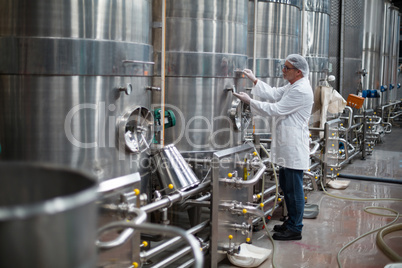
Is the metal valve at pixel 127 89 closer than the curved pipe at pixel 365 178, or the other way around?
the metal valve at pixel 127 89

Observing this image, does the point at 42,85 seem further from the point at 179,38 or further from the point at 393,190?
the point at 393,190

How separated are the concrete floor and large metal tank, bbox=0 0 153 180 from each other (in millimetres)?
1389

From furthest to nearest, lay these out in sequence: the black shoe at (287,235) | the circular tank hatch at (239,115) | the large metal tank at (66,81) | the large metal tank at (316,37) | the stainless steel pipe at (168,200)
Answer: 1. the large metal tank at (316,37)
2. the black shoe at (287,235)
3. the circular tank hatch at (239,115)
4. the stainless steel pipe at (168,200)
5. the large metal tank at (66,81)

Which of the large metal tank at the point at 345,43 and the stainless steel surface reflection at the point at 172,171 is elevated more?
the large metal tank at the point at 345,43

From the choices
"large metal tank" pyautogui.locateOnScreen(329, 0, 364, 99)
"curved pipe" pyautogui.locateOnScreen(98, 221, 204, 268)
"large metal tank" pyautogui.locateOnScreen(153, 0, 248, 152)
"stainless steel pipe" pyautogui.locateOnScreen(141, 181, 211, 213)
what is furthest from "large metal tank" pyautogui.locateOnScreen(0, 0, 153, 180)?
"large metal tank" pyautogui.locateOnScreen(329, 0, 364, 99)

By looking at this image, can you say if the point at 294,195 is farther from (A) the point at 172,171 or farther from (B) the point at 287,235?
(A) the point at 172,171

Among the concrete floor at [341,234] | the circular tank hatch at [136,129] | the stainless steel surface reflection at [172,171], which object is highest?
the circular tank hatch at [136,129]

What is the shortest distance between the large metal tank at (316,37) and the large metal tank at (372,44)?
6.30 ft

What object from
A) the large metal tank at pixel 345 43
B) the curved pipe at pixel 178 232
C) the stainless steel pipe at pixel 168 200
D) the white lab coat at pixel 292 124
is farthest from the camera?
the large metal tank at pixel 345 43

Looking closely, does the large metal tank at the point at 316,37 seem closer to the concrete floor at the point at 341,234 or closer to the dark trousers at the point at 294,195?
the concrete floor at the point at 341,234

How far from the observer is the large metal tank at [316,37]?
5781mm

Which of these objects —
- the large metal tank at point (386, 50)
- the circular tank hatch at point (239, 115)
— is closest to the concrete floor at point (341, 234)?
the circular tank hatch at point (239, 115)

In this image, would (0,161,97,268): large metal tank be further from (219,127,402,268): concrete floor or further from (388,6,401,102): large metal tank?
(388,6,401,102): large metal tank

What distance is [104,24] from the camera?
2381 millimetres
